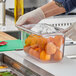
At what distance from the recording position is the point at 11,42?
2295 mm

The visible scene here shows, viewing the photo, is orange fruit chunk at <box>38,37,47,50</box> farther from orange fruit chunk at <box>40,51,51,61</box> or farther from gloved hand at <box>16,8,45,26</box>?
gloved hand at <box>16,8,45,26</box>

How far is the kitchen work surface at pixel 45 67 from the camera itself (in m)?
1.45

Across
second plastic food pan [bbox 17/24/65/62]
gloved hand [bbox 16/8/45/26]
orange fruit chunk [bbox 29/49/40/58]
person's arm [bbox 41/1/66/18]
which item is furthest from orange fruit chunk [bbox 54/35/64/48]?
person's arm [bbox 41/1/66/18]

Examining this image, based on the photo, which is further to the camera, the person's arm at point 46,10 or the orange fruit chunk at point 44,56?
the person's arm at point 46,10

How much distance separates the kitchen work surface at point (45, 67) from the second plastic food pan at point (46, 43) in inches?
1.3

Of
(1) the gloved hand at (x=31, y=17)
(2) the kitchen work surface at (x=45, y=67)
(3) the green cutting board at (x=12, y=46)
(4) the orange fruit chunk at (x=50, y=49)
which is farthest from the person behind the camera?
(3) the green cutting board at (x=12, y=46)

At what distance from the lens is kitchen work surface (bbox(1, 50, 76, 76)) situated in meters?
1.45

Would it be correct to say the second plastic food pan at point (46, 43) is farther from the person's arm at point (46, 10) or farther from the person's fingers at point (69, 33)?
the person's arm at point (46, 10)

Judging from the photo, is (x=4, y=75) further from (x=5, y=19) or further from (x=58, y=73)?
(x=5, y=19)

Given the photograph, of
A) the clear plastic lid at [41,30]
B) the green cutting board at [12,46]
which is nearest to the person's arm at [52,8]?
the green cutting board at [12,46]

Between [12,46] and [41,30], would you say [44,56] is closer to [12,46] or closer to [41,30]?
[41,30]

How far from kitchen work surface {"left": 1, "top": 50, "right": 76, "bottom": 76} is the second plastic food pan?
3cm

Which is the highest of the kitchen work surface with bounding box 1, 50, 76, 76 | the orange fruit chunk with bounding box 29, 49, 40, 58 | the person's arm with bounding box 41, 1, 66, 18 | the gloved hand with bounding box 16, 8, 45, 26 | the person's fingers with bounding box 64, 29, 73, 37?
the person's arm with bounding box 41, 1, 66, 18

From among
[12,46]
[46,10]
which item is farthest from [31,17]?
[12,46]
